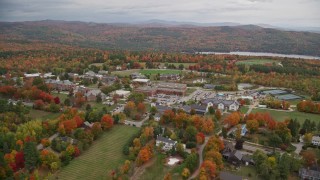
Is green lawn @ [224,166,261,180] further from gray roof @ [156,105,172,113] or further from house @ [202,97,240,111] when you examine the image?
house @ [202,97,240,111]

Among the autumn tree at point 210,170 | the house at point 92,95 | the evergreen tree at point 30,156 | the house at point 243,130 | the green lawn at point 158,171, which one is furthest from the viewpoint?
the house at point 92,95

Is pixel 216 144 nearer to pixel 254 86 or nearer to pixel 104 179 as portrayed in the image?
pixel 104 179

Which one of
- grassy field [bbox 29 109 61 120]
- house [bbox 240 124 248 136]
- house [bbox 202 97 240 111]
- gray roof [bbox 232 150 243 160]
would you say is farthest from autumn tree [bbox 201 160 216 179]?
grassy field [bbox 29 109 61 120]

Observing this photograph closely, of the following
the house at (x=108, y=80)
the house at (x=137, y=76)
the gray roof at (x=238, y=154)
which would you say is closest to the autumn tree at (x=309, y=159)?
the gray roof at (x=238, y=154)

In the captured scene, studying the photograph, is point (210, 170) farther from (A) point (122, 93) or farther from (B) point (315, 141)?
(A) point (122, 93)

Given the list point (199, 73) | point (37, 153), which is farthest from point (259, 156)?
point (199, 73)

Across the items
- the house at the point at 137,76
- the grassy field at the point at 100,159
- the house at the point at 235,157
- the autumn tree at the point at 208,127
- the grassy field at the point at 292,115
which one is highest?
the autumn tree at the point at 208,127

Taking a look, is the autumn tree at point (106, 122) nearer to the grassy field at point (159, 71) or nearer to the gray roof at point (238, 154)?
the gray roof at point (238, 154)
